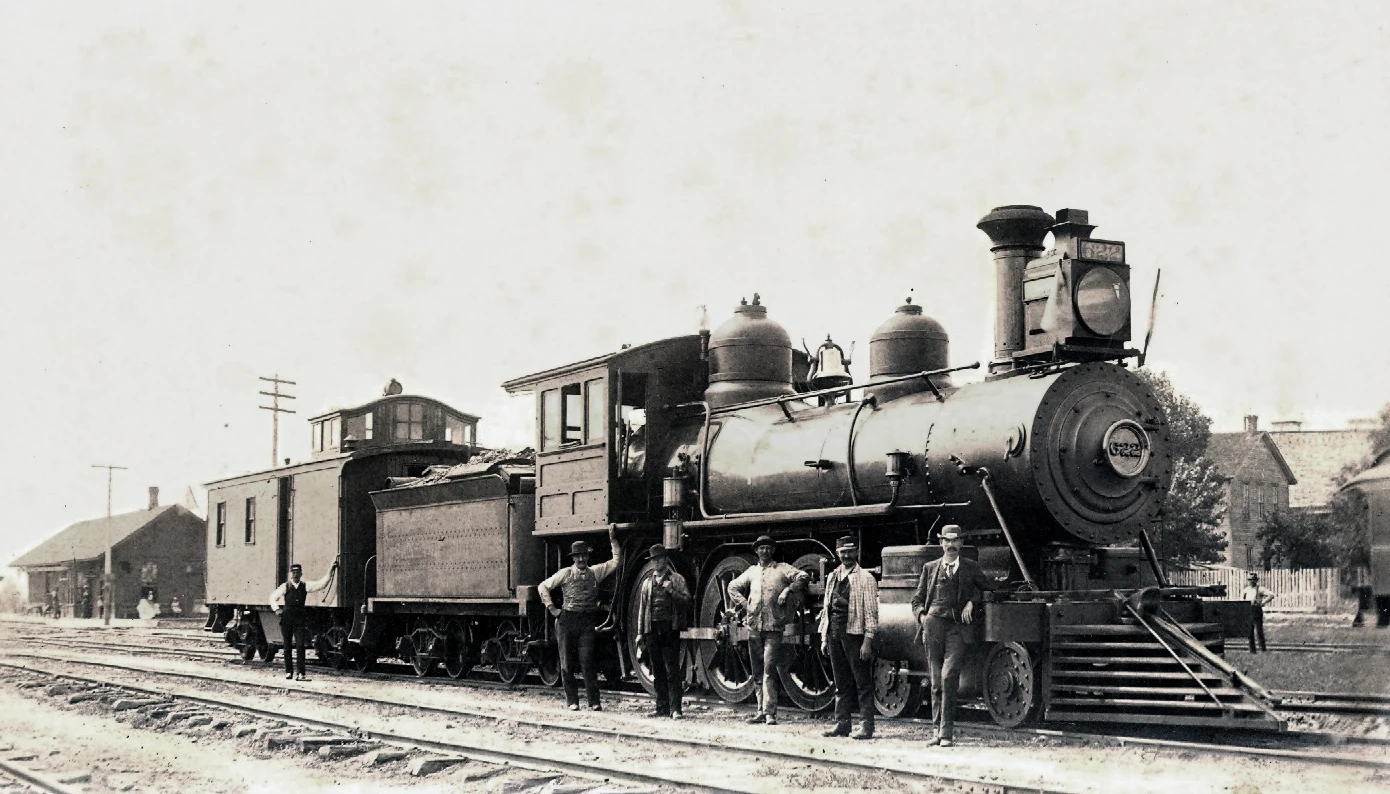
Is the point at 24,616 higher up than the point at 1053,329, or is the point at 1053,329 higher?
the point at 1053,329

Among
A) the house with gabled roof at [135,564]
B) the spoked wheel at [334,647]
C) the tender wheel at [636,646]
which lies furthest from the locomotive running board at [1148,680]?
the house with gabled roof at [135,564]

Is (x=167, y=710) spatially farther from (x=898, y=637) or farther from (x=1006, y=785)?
(x=1006, y=785)

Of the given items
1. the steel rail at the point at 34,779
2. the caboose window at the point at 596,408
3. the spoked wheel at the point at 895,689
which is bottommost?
the steel rail at the point at 34,779

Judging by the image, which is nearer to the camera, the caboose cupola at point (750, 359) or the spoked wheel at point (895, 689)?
the spoked wheel at point (895, 689)

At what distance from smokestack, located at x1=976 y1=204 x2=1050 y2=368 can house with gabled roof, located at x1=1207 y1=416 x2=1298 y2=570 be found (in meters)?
30.8

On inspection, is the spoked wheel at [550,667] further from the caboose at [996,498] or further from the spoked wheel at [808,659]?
the spoked wheel at [808,659]

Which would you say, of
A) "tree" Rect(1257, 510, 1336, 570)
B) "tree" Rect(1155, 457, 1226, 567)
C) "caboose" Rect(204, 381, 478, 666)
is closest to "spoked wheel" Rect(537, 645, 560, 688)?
"caboose" Rect(204, 381, 478, 666)

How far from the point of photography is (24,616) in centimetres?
6088

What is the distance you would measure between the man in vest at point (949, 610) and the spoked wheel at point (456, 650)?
802 centimetres

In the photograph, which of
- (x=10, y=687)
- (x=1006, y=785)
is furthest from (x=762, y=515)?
(x=10, y=687)

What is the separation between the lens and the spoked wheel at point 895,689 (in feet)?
35.0

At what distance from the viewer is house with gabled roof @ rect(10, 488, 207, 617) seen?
54375 mm

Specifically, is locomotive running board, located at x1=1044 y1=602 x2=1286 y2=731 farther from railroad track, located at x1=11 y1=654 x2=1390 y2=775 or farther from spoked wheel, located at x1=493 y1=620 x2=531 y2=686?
spoked wheel, located at x1=493 y1=620 x2=531 y2=686

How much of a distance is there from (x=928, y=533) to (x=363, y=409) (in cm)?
1181
